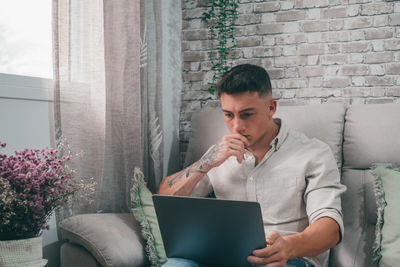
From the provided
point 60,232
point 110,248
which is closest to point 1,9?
point 60,232

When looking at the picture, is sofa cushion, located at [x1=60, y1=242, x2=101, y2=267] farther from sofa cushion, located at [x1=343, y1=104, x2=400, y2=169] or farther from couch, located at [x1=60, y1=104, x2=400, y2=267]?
sofa cushion, located at [x1=343, y1=104, x2=400, y2=169]

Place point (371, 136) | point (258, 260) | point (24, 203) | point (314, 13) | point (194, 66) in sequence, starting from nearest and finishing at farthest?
point (24, 203)
point (258, 260)
point (371, 136)
point (314, 13)
point (194, 66)

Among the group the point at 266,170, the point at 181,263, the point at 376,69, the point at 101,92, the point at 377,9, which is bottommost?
the point at 181,263

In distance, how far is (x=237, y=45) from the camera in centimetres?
245

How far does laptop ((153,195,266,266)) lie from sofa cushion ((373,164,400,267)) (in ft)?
2.08

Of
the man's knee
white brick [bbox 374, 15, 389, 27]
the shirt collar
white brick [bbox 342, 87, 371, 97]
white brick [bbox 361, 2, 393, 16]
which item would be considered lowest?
the man's knee

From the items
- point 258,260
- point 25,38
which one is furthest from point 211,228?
point 25,38

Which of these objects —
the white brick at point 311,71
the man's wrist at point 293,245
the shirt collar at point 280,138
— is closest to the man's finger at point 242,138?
the shirt collar at point 280,138

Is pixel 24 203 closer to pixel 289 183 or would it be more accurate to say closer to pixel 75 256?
pixel 75 256

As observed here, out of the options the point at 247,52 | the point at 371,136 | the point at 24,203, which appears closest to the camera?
the point at 24,203

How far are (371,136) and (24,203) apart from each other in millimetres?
1454

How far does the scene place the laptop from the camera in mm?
1148

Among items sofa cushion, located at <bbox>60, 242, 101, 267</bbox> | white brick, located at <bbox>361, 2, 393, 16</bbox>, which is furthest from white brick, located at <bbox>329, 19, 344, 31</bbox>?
sofa cushion, located at <bbox>60, 242, 101, 267</bbox>

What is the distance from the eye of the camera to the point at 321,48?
7.50 feet
